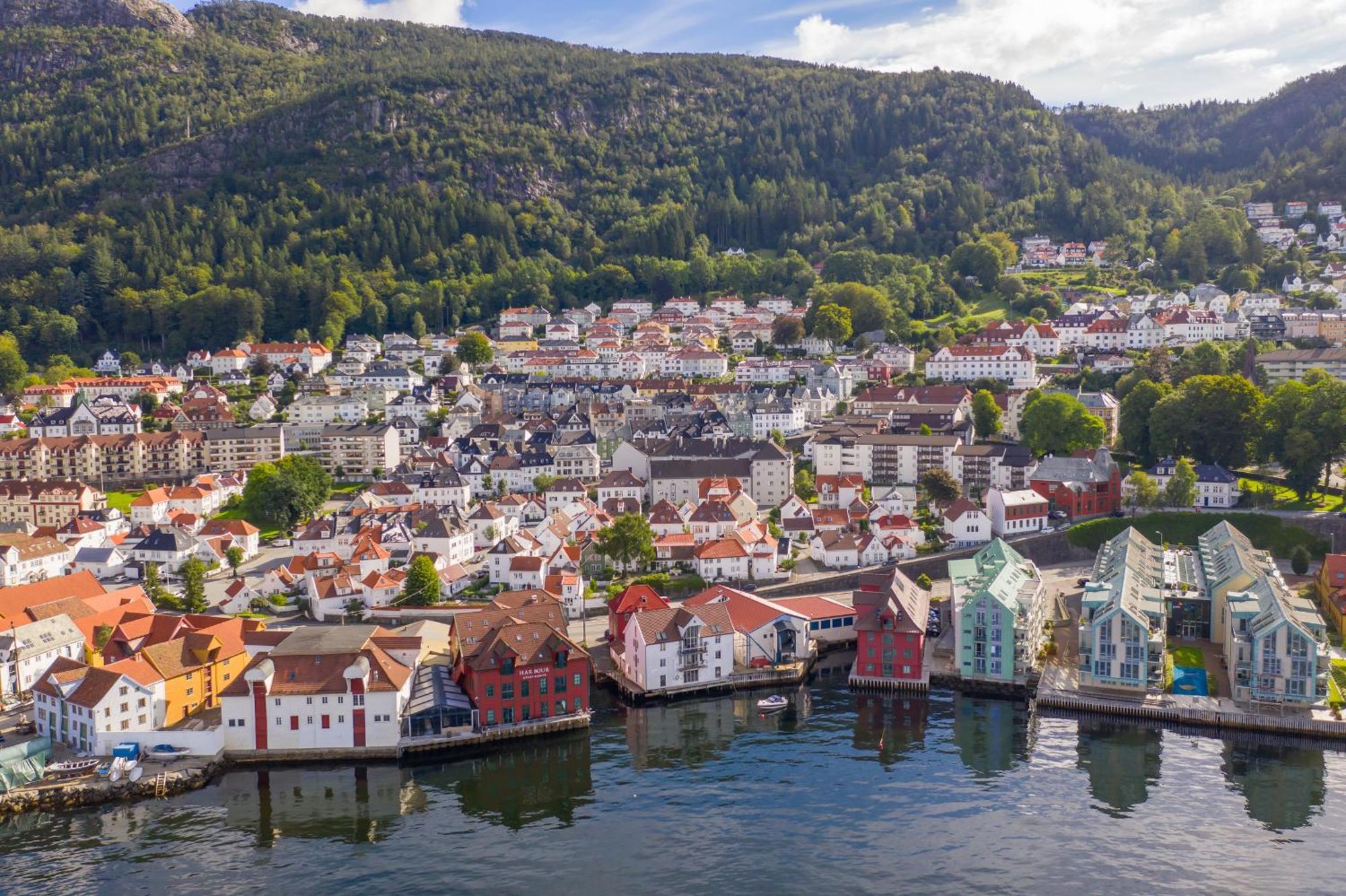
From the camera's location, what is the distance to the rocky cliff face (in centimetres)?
13912

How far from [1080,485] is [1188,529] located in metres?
4.32

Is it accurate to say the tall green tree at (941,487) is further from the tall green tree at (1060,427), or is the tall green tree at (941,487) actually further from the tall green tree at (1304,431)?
the tall green tree at (1304,431)

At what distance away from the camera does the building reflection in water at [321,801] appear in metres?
22.6

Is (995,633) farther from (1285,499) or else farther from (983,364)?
(983,364)

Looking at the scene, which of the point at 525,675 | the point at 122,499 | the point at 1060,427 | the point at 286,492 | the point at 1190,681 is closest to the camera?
the point at 525,675

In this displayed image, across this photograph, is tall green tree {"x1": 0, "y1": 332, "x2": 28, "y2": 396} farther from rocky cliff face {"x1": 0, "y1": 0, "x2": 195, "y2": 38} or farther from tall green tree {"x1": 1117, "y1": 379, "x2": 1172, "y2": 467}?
rocky cliff face {"x1": 0, "y1": 0, "x2": 195, "y2": 38}

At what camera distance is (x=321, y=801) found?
2391cm

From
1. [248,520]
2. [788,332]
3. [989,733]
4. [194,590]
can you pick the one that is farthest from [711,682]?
[788,332]

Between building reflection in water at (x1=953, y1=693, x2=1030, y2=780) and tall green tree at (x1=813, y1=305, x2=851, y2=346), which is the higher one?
tall green tree at (x1=813, y1=305, x2=851, y2=346)

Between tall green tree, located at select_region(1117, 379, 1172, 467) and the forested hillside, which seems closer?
tall green tree, located at select_region(1117, 379, 1172, 467)

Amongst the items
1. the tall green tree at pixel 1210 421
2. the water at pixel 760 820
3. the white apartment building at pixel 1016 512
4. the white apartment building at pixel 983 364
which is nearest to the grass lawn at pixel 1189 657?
the water at pixel 760 820

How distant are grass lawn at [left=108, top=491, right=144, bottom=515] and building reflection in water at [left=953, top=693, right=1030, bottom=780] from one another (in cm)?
4015

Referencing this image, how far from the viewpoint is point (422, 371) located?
77.8 metres

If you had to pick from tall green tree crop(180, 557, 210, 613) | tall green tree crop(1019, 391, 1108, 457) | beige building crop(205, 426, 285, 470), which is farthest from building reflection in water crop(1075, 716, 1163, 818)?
beige building crop(205, 426, 285, 470)
